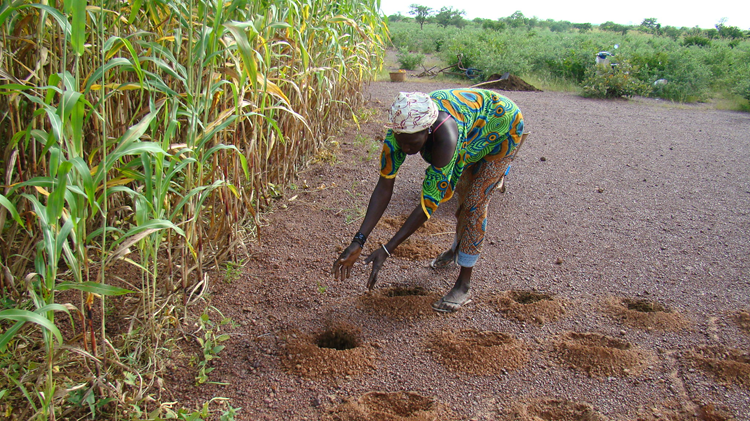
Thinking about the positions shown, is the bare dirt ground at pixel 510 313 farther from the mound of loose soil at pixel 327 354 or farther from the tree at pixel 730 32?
the tree at pixel 730 32

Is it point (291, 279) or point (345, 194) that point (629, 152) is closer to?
point (345, 194)

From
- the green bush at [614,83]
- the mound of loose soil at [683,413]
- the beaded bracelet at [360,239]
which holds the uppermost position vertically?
the green bush at [614,83]

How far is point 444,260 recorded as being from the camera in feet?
9.73

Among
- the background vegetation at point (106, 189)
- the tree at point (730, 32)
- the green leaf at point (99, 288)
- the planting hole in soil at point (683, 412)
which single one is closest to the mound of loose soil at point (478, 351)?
the planting hole in soil at point (683, 412)

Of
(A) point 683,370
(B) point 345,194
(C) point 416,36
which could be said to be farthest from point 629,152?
(C) point 416,36

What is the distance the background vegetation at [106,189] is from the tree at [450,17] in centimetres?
3597

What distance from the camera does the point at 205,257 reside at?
2.60m

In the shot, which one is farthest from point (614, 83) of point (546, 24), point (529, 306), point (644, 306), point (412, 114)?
point (546, 24)

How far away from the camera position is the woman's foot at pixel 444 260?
2953mm

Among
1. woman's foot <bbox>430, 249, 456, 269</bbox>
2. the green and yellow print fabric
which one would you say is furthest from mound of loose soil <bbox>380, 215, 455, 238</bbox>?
the green and yellow print fabric

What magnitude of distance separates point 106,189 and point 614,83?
9356 mm

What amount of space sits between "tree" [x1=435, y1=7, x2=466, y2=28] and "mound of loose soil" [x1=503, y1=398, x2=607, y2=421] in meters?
36.8

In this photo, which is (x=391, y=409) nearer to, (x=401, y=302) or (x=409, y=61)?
(x=401, y=302)

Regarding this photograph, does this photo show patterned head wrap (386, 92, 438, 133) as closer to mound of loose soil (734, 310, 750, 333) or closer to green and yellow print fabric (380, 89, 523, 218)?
green and yellow print fabric (380, 89, 523, 218)
